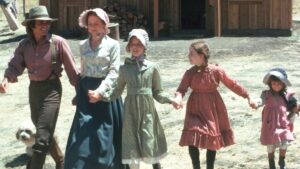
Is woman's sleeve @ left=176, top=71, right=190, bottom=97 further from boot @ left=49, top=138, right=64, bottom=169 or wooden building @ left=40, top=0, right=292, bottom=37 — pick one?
wooden building @ left=40, top=0, right=292, bottom=37

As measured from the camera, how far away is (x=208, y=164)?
648 cm

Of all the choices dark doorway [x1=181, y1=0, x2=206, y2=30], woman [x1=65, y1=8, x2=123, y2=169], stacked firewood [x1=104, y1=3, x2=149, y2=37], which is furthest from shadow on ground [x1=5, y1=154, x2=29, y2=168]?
dark doorway [x1=181, y1=0, x2=206, y2=30]

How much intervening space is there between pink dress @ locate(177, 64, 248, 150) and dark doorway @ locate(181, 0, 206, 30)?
1618cm

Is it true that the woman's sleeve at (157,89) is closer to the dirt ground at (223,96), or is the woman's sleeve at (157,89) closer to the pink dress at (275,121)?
the pink dress at (275,121)

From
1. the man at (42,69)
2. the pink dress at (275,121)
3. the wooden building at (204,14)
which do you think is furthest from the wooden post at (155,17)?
the pink dress at (275,121)

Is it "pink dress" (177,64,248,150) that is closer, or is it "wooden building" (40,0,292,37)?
"pink dress" (177,64,248,150)

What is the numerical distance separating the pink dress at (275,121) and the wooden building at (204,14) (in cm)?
1423

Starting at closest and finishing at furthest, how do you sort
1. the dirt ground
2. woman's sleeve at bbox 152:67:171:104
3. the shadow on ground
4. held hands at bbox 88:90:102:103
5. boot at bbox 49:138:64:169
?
held hands at bbox 88:90:102:103 → woman's sleeve at bbox 152:67:171:104 → boot at bbox 49:138:64:169 → the dirt ground → the shadow on ground

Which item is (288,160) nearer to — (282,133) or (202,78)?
(282,133)

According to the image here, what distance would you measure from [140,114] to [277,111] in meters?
1.34

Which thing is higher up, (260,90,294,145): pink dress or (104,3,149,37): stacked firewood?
(104,3,149,37): stacked firewood

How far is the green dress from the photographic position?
20.0 feet

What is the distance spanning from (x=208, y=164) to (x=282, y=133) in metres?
0.76

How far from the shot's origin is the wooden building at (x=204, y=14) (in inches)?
824
